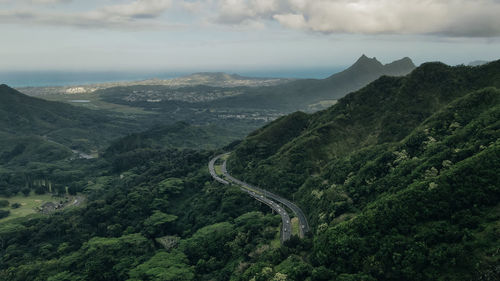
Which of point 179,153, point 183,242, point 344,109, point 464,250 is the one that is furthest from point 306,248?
point 179,153

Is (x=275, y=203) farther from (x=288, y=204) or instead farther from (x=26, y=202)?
(x=26, y=202)

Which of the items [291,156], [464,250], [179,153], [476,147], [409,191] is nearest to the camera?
[464,250]

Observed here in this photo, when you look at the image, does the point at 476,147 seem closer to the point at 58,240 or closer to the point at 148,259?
the point at 148,259

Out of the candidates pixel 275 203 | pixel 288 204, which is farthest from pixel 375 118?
pixel 275 203

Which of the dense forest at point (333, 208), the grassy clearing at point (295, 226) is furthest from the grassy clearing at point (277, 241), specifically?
the grassy clearing at point (295, 226)

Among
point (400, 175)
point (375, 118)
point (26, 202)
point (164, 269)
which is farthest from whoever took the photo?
point (26, 202)

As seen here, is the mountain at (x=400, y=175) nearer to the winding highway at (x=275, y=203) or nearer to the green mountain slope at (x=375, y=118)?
the green mountain slope at (x=375, y=118)

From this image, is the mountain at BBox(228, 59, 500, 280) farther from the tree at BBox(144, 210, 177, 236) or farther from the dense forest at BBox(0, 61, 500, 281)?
the tree at BBox(144, 210, 177, 236)
